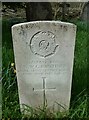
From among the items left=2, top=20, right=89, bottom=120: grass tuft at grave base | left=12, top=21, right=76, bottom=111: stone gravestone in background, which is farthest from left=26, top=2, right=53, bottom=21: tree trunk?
left=12, top=21, right=76, bottom=111: stone gravestone in background

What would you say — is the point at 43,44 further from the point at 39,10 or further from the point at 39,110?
the point at 39,10

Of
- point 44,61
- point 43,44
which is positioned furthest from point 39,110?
point 43,44

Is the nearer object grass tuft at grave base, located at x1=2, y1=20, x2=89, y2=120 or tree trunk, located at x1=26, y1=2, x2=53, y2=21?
grass tuft at grave base, located at x1=2, y1=20, x2=89, y2=120

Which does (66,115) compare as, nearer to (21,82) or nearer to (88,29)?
(21,82)

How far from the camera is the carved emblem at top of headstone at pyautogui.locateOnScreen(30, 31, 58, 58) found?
363 cm

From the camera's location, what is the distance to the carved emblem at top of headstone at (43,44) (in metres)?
3.63

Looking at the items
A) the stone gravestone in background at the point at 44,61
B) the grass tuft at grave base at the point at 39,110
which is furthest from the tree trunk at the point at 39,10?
the stone gravestone in background at the point at 44,61

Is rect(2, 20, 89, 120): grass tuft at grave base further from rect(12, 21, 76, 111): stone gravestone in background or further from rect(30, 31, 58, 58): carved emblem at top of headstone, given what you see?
rect(30, 31, 58, 58): carved emblem at top of headstone

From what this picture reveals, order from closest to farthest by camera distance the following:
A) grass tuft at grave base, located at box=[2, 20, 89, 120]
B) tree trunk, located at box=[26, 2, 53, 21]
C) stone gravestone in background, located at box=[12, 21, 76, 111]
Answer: stone gravestone in background, located at box=[12, 21, 76, 111], grass tuft at grave base, located at box=[2, 20, 89, 120], tree trunk, located at box=[26, 2, 53, 21]

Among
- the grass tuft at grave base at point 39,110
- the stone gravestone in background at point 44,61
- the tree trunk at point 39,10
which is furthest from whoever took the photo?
the tree trunk at point 39,10

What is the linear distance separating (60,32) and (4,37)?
16.0ft

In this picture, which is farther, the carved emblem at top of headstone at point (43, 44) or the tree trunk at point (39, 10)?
the tree trunk at point (39, 10)

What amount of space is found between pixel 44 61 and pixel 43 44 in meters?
0.19

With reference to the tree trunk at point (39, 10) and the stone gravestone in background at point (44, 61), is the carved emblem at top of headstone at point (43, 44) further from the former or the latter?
the tree trunk at point (39, 10)
